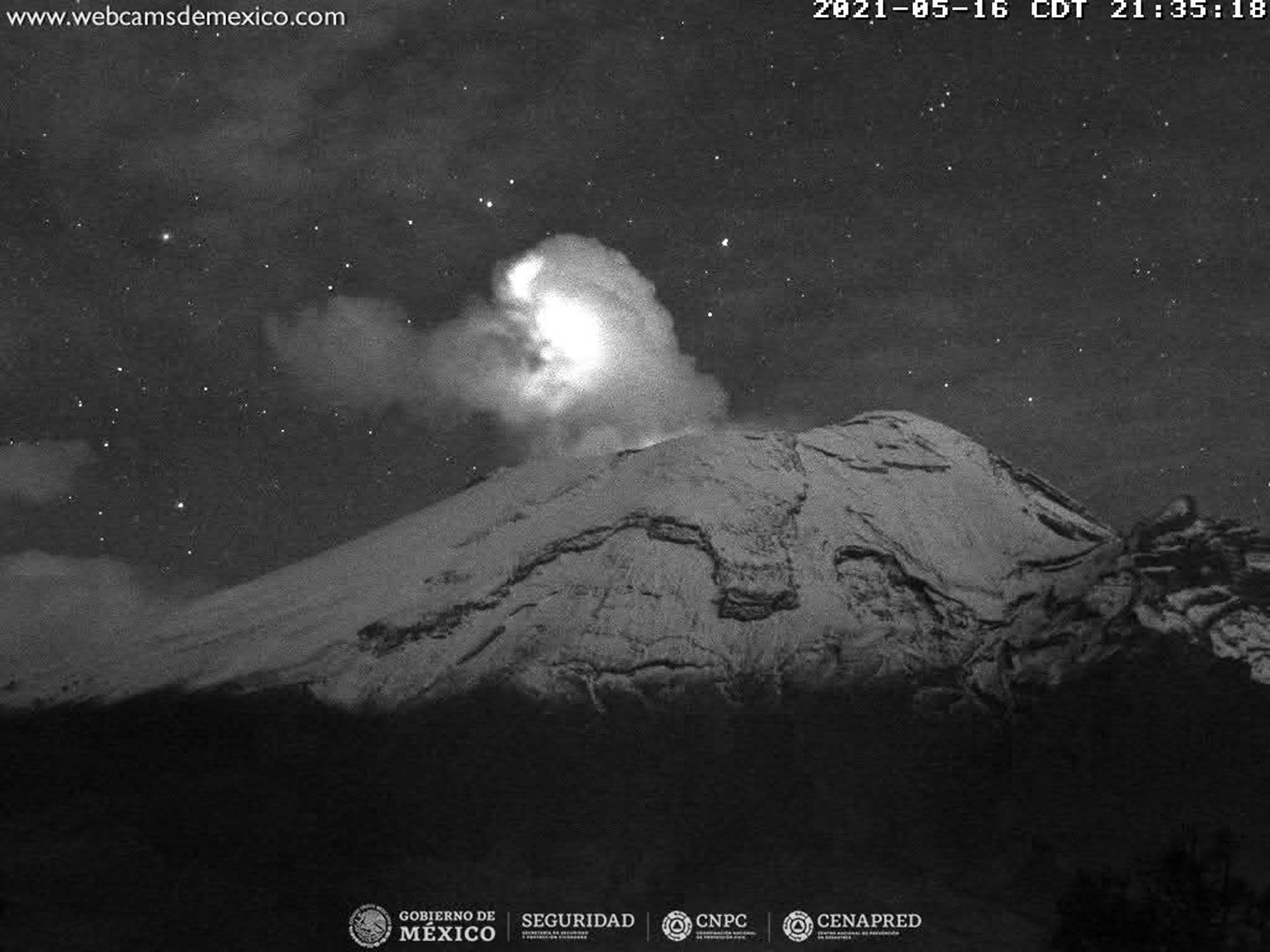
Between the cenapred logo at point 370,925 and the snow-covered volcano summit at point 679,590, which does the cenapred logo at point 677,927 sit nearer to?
the cenapred logo at point 370,925

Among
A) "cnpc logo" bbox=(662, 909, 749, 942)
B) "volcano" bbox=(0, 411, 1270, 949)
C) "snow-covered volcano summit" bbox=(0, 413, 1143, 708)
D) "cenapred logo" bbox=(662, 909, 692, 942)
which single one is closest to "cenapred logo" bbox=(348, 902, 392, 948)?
"volcano" bbox=(0, 411, 1270, 949)

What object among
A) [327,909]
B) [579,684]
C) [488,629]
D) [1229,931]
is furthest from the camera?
[488,629]

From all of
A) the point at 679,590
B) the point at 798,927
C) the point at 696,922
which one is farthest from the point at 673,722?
the point at 798,927

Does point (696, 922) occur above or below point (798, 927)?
above

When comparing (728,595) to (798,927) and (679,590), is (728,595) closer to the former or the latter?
(679,590)

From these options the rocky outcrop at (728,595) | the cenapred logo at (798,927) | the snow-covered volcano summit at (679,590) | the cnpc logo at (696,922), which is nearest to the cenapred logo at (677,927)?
the cnpc logo at (696,922)

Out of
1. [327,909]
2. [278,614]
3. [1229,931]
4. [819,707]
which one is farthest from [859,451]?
[1229,931]

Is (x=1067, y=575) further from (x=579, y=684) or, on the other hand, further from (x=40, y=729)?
(x=40, y=729)
